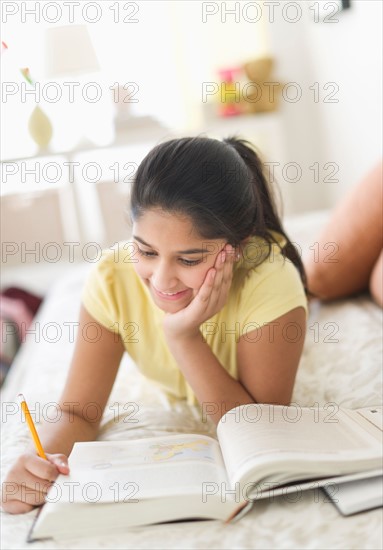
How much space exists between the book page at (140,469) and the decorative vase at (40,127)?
2257 millimetres

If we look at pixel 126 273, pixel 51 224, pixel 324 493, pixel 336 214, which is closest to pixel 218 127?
pixel 51 224

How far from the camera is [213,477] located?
0.89m

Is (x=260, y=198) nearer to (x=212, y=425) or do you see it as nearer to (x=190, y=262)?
(x=190, y=262)

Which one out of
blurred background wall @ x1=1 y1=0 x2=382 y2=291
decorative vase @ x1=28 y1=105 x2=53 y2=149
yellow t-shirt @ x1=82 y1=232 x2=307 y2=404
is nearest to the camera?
yellow t-shirt @ x1=82 y1=232 x2=307 y2=404

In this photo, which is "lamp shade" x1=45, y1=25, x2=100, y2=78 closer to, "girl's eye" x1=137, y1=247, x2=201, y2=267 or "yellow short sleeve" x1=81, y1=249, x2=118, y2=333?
"yellow short sleeve" x1=81, y1=249, x2=118, y2=333

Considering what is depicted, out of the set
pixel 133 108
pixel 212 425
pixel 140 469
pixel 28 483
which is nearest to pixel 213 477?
pixel 140 469

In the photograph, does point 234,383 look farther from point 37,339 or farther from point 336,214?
point 37,339

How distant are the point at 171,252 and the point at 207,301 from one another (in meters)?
0.10

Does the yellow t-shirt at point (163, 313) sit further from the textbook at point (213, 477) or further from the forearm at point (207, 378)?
the textbook at point (213, 477)

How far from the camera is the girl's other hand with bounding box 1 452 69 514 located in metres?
0.97

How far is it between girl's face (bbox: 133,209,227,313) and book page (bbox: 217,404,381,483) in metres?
0.22

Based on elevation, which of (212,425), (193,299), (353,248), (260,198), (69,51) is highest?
(69,51)

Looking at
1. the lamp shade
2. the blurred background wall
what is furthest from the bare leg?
the lamp shade

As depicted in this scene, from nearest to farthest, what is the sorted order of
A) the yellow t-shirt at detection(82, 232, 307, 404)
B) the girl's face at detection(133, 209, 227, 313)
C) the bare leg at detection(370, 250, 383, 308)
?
the girl's face at detection(133, 209, 227, 313) < the yellow t-shirt at detection(82, 232, 307, 404) < the bare leg at detection(370, 250, 383, 308)
